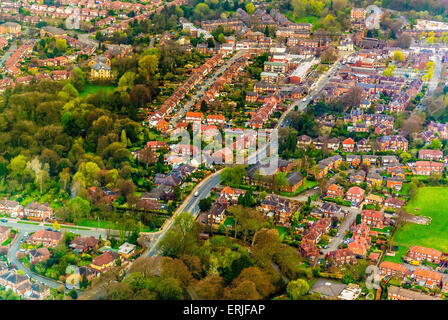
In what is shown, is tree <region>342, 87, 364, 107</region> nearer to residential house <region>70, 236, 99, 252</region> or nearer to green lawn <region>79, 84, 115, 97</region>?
green lawn <region>79, 84, 115, 97</region>

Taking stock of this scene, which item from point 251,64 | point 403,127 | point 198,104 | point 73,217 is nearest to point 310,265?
point 73,217

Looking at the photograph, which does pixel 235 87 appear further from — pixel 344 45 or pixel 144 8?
pixel 144 8

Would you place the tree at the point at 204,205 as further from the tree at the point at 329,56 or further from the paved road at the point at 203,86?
the tree at the point at 329,56

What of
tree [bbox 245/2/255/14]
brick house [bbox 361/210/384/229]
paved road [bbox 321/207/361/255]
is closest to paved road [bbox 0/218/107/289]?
paved road [bbox 321/207/361/255]

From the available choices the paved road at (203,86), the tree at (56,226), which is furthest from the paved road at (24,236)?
the paved road at (203,86)

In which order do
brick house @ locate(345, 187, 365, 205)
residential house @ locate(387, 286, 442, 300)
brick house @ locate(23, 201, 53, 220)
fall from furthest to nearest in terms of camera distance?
1. brick house @ locate(345, 187, 365, 205)
2. brick house @ locate(23, 201, 53, 220)
3. residential house @ locate(387, 286, 442, 300)

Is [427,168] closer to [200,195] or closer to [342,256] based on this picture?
A: [342,256]

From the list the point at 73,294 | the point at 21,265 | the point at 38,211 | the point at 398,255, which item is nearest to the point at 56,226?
the point at 38,211
